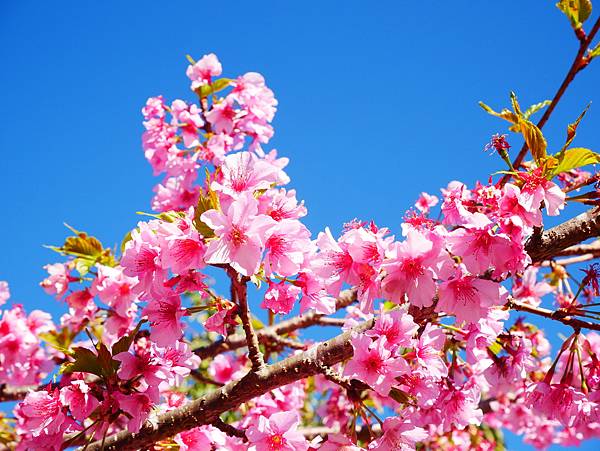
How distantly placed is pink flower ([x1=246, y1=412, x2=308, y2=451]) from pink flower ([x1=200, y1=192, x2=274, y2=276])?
714mm

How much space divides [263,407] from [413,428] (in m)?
1.77

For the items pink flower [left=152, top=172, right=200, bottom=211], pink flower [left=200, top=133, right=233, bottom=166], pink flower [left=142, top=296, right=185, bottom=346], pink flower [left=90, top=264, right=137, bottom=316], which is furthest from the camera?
pink flower [left=152, top=172, right=200, bottom=211]

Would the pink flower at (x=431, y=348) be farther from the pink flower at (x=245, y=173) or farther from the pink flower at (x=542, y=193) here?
the pink flower at (x=245, y=173)

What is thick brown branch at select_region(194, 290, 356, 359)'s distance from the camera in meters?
3.98

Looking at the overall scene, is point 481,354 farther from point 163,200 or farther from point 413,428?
point 163,200

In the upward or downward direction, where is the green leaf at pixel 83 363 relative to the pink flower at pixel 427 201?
downward

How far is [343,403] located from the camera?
5.20m

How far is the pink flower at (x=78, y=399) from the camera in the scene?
2.29 m

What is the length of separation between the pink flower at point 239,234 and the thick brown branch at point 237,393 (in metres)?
0.62

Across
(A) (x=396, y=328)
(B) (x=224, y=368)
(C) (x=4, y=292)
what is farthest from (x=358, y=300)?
(C) (x=4, y=292)

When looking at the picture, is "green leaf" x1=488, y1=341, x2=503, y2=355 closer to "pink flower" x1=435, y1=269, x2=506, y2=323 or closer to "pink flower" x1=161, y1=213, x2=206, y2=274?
"pink flower" x1=435, y1=269, x2=506, y2=323

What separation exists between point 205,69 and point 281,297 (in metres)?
2.84

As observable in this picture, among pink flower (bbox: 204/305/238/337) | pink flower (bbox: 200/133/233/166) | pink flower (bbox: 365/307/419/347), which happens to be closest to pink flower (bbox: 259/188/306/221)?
pink flower (bbox: 204/305/238/337)

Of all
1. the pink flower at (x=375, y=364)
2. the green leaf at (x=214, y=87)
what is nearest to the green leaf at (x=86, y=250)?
the green leaf at (x=214, y=87)
